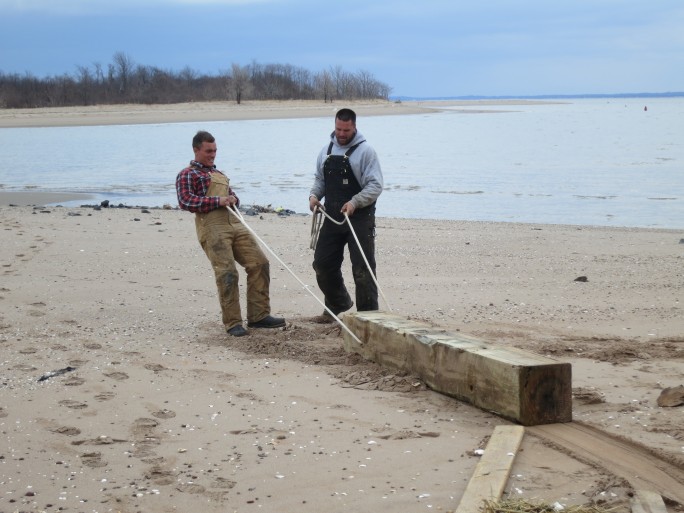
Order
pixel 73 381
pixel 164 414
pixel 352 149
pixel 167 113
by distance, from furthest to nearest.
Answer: pixel 167 113, pixel 352 149, pixel 73 381, pixel 164 414

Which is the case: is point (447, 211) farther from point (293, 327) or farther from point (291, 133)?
point (291, 133)

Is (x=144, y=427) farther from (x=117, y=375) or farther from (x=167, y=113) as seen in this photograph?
(x=167, y=113)

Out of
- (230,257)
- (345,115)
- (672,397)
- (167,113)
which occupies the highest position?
(167,113)

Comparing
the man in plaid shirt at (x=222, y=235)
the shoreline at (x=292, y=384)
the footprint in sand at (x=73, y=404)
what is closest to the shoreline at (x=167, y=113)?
the shoreline at (x=292, y=384)

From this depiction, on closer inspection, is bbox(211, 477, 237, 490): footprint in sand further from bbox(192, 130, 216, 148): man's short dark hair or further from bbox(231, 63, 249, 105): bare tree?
bbox(231, 63, 249, 105): bare tree

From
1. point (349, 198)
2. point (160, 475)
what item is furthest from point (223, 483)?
point (349, 198)

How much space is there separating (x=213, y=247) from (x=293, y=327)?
991 mm

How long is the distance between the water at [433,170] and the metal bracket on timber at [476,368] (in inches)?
430

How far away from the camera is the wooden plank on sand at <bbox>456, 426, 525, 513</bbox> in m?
4.32

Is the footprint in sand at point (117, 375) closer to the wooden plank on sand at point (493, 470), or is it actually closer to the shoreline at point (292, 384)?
the shoreline at point (292, 384)

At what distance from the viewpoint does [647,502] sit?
14.2 feet

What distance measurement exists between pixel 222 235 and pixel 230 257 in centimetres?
20

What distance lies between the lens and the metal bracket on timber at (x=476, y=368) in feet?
17.5

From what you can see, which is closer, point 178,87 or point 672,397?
point 672,397
